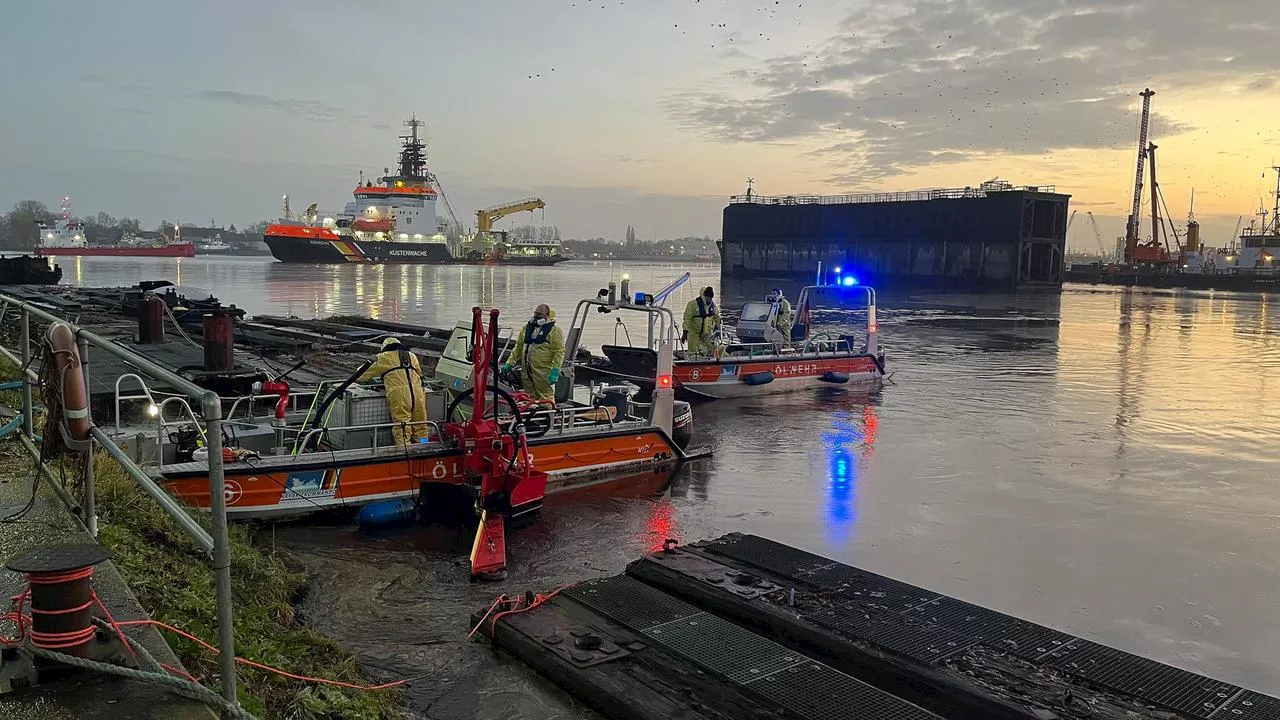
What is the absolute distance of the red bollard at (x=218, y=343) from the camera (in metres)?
13.9

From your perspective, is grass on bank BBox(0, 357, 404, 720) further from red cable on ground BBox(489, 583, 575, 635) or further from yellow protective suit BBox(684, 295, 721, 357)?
yellow protective suit BBox(684, 295, 721, 357)

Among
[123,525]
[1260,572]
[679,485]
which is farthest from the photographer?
[679,485]

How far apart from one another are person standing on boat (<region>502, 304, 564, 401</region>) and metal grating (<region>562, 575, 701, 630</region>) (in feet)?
14.4

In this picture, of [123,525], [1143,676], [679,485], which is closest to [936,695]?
[1143,676]

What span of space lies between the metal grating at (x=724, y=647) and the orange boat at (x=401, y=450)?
3377mm

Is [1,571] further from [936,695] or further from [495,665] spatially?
[936,695]

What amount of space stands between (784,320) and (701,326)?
3412 mm

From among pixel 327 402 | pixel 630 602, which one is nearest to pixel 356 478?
pixel 327 402

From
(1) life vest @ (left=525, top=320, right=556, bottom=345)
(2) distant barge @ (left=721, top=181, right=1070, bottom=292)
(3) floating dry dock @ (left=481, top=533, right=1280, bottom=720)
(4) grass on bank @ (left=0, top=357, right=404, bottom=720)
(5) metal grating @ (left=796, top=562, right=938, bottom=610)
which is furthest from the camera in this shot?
(2) distant barge @ (left=721, top=181, right=1070, bottom=292)

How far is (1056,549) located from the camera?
368 inches

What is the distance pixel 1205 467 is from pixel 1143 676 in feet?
31.4

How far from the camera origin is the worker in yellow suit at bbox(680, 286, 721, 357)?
17641 millimetres

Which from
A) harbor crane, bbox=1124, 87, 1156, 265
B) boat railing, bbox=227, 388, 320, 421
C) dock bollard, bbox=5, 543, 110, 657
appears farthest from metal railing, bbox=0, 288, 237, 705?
harbor crane, bbox=1124, 87, 1156, 265

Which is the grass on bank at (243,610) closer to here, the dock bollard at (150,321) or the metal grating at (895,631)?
the metal grating at (895,631)
